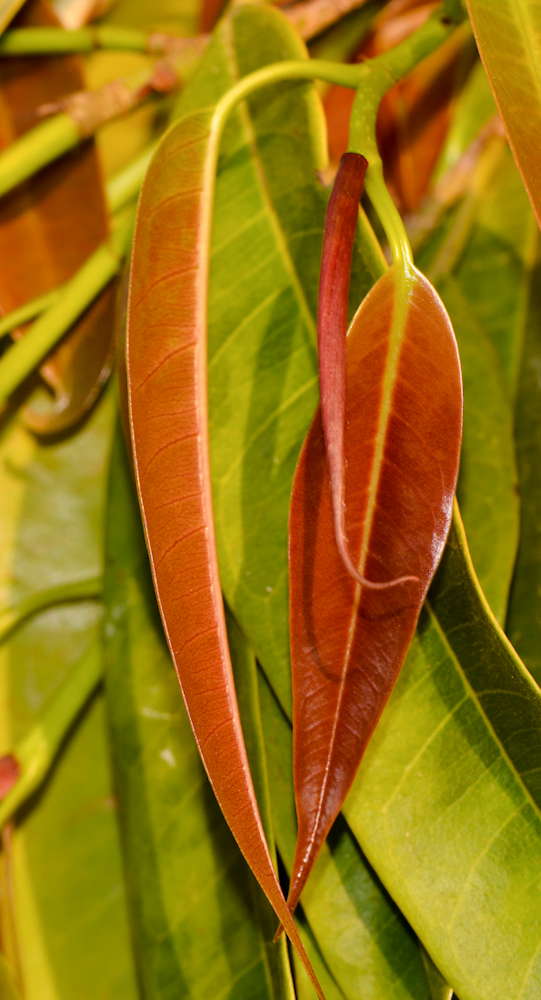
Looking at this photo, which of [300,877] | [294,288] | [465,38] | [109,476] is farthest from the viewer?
[465,38]

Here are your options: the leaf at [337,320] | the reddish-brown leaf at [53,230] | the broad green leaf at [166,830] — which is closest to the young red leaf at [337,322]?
the leaf at [337,320]

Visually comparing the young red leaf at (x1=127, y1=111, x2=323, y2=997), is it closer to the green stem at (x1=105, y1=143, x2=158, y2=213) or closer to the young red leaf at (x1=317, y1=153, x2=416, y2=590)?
the young red leaf at (x1=317, y1=153, x2=416, y2=590)

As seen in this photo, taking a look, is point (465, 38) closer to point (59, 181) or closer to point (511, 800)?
point (59, 181)

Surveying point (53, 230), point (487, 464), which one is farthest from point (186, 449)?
point (53, 230)

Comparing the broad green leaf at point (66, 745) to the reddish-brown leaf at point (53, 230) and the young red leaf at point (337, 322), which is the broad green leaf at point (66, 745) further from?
the young red leaf at point (337, 322)

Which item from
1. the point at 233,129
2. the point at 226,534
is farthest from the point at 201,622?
the point at 233,129
